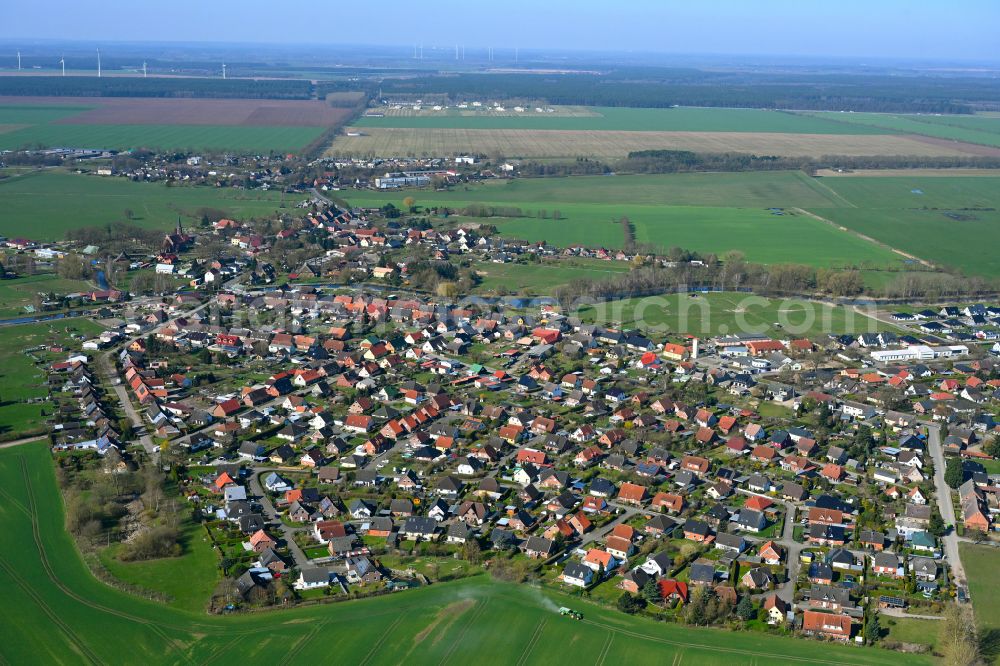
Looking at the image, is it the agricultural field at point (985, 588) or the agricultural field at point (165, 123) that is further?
the agricultural field at point (165, 123)

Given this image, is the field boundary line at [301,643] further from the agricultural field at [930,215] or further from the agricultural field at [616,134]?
the agricultural field at [616,134]

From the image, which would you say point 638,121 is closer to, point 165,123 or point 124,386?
point 165,123

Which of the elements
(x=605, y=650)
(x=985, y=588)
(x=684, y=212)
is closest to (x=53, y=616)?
(x=605, y=650)

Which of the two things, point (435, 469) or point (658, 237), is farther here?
point (658, 237)

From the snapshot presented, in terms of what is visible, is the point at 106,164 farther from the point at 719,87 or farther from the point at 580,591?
the point at 719,87

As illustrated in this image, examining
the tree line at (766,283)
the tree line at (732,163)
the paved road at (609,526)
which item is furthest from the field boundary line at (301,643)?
the tree line at (732,163)

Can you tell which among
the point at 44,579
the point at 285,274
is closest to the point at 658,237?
the point at 285,274

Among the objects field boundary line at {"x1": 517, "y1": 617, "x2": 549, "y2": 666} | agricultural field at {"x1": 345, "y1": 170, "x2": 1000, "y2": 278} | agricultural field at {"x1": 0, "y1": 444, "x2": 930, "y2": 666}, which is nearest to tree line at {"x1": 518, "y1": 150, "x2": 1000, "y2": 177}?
agricultural field at {"x1": 345, "y1": 170, "x2": 1000, "y2": 278}
